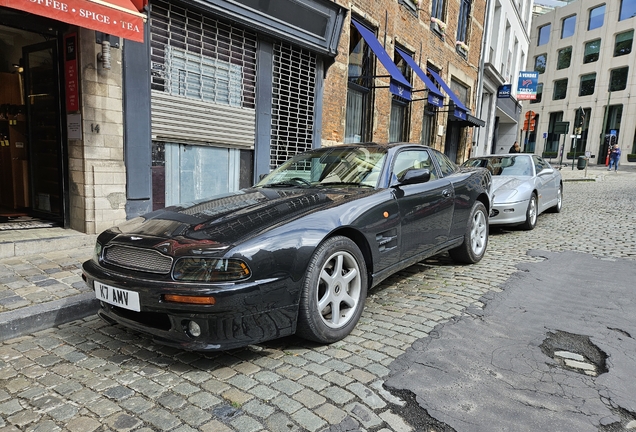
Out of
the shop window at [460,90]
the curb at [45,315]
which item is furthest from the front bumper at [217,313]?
the shop window at [460,90]

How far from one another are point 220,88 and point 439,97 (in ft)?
25.7

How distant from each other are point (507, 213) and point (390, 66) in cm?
477

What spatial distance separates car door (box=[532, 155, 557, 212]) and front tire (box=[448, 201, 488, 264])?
10.4 feet

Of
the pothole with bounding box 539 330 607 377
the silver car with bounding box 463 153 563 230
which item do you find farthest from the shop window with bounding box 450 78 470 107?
the pothole with bounding box 539 330 607 377

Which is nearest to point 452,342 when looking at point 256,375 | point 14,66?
point 256,375

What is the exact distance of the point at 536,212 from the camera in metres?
7.88

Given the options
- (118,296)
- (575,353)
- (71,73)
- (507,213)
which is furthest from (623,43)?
(118,296)

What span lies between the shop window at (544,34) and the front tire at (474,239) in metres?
53.4

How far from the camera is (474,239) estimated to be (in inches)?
Result: 204

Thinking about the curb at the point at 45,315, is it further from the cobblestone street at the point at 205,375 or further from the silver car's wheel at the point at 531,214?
the silver car's wheel at the point at 531,214

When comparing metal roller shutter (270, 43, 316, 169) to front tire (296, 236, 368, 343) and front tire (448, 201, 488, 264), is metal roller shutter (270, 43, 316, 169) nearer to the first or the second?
front tire (448, 201, 488, 264)

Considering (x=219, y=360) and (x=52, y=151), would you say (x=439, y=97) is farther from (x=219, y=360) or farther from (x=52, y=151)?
(x=219, y=360)

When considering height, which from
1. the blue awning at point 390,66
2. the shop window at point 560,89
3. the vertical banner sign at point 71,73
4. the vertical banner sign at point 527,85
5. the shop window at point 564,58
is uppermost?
the shop window at point 564,58

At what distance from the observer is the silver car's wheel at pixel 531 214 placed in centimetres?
745
